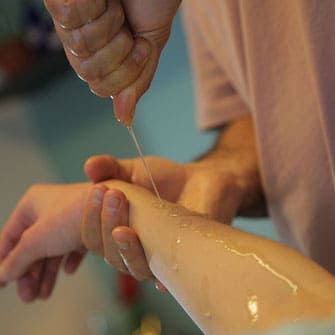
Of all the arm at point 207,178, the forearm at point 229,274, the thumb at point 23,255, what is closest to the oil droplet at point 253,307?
the forearm at point 229,274

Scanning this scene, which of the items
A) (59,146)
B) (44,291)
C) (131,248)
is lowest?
(59,146)

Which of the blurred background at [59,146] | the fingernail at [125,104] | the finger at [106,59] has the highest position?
the finger at [106,59]

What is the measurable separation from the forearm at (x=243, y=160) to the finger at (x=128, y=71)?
1.02ft

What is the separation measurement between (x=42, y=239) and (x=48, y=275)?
0.08 meters

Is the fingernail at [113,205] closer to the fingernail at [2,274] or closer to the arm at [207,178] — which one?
the arm at [207,178]

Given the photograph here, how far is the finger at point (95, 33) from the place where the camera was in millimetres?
467

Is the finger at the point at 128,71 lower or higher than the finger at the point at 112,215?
higher

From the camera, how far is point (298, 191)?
69cm

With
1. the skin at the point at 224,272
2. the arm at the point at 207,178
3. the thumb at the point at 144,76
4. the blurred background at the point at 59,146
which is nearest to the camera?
the skin at the point at 224,272

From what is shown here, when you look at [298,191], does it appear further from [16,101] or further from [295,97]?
[16,101]

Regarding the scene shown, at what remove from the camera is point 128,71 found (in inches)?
19.5

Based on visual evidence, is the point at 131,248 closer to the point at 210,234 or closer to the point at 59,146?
the point at 210,234

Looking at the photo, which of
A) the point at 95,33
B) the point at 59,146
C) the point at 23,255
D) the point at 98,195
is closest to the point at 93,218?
the point at 98,195

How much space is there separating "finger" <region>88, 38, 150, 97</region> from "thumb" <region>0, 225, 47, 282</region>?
12.3 inches
